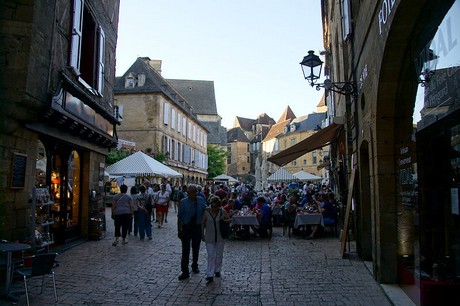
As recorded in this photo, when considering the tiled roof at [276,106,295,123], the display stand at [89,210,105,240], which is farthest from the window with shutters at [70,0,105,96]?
the tiled roof at [276,106,295,123]

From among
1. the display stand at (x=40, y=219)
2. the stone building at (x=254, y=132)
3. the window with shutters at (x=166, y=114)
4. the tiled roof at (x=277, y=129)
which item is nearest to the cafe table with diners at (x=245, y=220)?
the display stand at (x=40, y=219)

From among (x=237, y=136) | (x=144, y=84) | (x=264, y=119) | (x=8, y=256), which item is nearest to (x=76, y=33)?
(x=8, y=256)

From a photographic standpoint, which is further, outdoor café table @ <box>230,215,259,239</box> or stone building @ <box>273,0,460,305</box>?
outdoor café table @ <box>230,215,259,239</box>

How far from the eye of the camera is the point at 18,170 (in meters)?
6.81

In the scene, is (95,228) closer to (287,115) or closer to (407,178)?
(407,178)

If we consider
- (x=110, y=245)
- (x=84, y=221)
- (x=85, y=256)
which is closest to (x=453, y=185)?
(x=85, y=256)

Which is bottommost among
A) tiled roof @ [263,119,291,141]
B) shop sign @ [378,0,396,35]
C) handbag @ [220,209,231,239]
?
handbag @ [220,209,231,239]

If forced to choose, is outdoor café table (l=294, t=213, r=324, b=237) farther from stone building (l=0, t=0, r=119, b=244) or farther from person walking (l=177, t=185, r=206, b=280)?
stone building (l=0, t=0, r=119, b=244)

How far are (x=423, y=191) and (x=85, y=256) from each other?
6.79 m

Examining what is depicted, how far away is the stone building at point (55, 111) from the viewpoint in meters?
6.69

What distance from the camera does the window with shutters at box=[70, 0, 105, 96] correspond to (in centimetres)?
926

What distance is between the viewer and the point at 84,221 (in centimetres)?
1091

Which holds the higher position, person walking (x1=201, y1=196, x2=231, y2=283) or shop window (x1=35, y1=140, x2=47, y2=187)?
shop window (x1=35, y1=140, x2=47, y2=187)

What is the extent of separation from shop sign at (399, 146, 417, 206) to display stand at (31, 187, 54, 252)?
614cm
